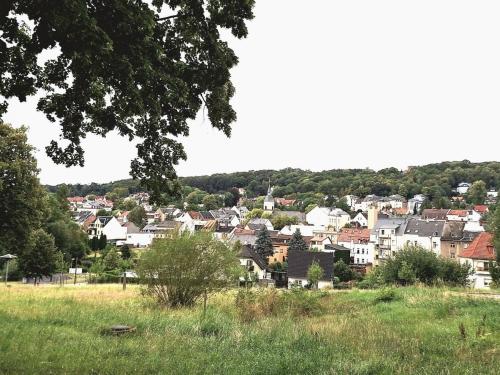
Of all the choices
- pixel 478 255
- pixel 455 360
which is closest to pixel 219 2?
pixel 455 360

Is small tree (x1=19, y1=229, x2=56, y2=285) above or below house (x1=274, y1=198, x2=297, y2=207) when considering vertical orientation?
below

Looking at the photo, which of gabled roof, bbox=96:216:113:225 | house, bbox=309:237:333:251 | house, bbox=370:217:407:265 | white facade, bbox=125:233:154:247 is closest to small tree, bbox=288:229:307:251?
house, bbox=309:237:333:251

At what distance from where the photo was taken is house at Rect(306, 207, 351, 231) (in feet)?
458

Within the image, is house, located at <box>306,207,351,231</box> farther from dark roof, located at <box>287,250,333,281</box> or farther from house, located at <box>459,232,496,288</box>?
house, located at <box>459,232,496,288</box>

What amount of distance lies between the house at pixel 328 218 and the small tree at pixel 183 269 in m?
121

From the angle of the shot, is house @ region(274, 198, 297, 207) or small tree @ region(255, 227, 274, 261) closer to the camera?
small tree @ region(255, 227, 274, 261)

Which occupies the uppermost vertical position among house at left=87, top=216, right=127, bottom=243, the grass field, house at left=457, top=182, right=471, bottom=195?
house at left=457, top=182, right=471, bottom=195

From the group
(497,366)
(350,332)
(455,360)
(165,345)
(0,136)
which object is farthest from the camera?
(0,136)

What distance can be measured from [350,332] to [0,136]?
24.8m

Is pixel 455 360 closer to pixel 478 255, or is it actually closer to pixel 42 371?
pixel 42 371

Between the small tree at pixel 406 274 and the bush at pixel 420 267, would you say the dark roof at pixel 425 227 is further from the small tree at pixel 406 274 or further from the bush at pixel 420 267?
the small tree at pixel 406 274

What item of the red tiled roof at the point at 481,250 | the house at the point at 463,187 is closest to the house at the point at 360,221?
the house at the point at 463,187

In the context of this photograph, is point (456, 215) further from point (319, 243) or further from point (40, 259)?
point (40, 259)

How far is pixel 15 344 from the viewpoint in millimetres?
9211
